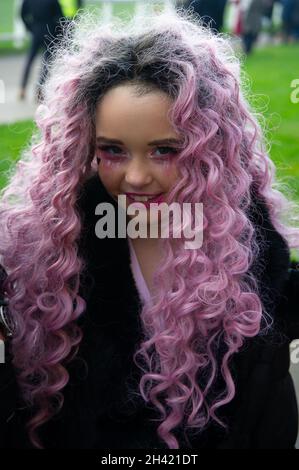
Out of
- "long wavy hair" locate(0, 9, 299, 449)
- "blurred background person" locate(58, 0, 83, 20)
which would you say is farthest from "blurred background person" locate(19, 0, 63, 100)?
"long wavy hair" locate(0, 9, 299, 449)

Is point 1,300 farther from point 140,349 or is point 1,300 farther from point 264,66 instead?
point 264,66

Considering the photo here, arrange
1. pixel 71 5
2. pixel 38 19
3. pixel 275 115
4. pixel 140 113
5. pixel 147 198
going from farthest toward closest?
pixel 71 5 < pixel 38 19 < pixel 275 115 < pixel 147 198 < pixel 140 113

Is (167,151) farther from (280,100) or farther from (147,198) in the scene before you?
(280,100)

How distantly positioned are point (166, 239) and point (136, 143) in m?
0.30

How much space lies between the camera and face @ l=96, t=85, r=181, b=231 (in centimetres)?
210

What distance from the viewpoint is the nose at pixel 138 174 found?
7.02 feet

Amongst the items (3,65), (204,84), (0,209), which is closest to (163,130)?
(204,84)

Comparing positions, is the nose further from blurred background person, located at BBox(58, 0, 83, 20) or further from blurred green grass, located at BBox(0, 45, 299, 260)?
blurred background person, located at BBox(58, 0, 83, 20)

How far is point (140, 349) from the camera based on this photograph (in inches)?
88.7

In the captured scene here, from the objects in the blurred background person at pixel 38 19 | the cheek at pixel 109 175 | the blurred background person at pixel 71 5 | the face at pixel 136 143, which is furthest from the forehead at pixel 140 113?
the blurred background person at pixel 71 5

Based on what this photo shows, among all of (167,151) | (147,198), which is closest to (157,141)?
(167,151)

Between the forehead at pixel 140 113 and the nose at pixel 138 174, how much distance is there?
0.27 feet

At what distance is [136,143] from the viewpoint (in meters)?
2.12

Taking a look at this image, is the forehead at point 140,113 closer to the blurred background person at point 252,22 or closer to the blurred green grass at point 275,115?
the blurred green grass at point 275,115
